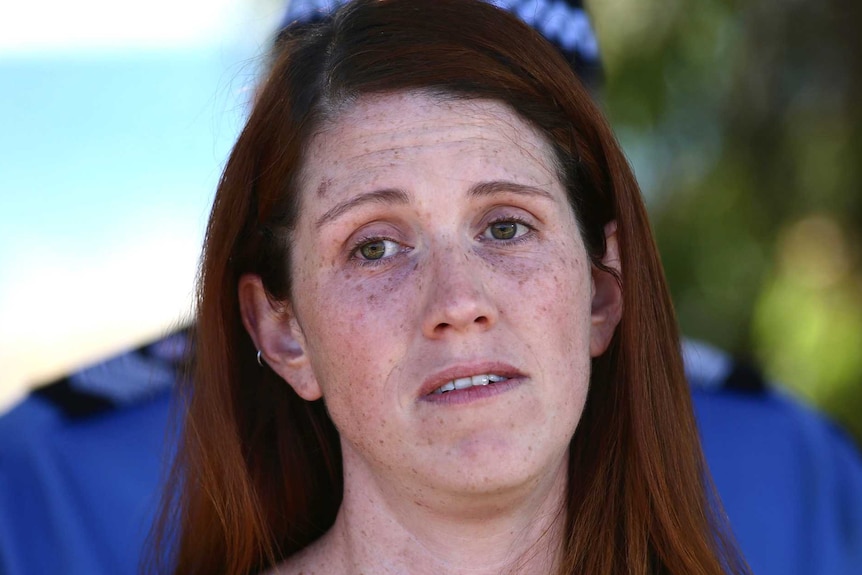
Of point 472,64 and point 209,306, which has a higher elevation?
point 472,64

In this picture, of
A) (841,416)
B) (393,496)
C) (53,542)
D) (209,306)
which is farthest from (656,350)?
(841,416)

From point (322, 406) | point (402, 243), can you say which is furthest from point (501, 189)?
point (322, 406)

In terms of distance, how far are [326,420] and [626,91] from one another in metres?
1.82

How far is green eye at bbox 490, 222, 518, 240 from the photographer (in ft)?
5.95

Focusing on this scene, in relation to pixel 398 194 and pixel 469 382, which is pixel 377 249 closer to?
pixel 398 194

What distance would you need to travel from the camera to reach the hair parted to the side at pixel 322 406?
1.85 metres

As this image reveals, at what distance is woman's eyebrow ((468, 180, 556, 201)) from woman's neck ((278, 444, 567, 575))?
47cm

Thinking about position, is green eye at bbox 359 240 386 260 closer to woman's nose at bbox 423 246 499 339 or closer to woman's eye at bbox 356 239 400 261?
woman's eye at bbox 356 239 400 261

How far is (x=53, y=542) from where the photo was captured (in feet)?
8.30

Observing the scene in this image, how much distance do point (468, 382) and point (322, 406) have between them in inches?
23.4

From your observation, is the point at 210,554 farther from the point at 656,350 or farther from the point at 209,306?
the point at 656,350

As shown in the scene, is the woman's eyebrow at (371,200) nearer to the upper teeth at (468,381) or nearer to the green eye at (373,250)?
the green eye at (373,250)

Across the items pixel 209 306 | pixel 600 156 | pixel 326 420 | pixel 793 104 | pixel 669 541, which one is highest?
pixel 793 104

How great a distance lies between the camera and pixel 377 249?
1.82 meters
